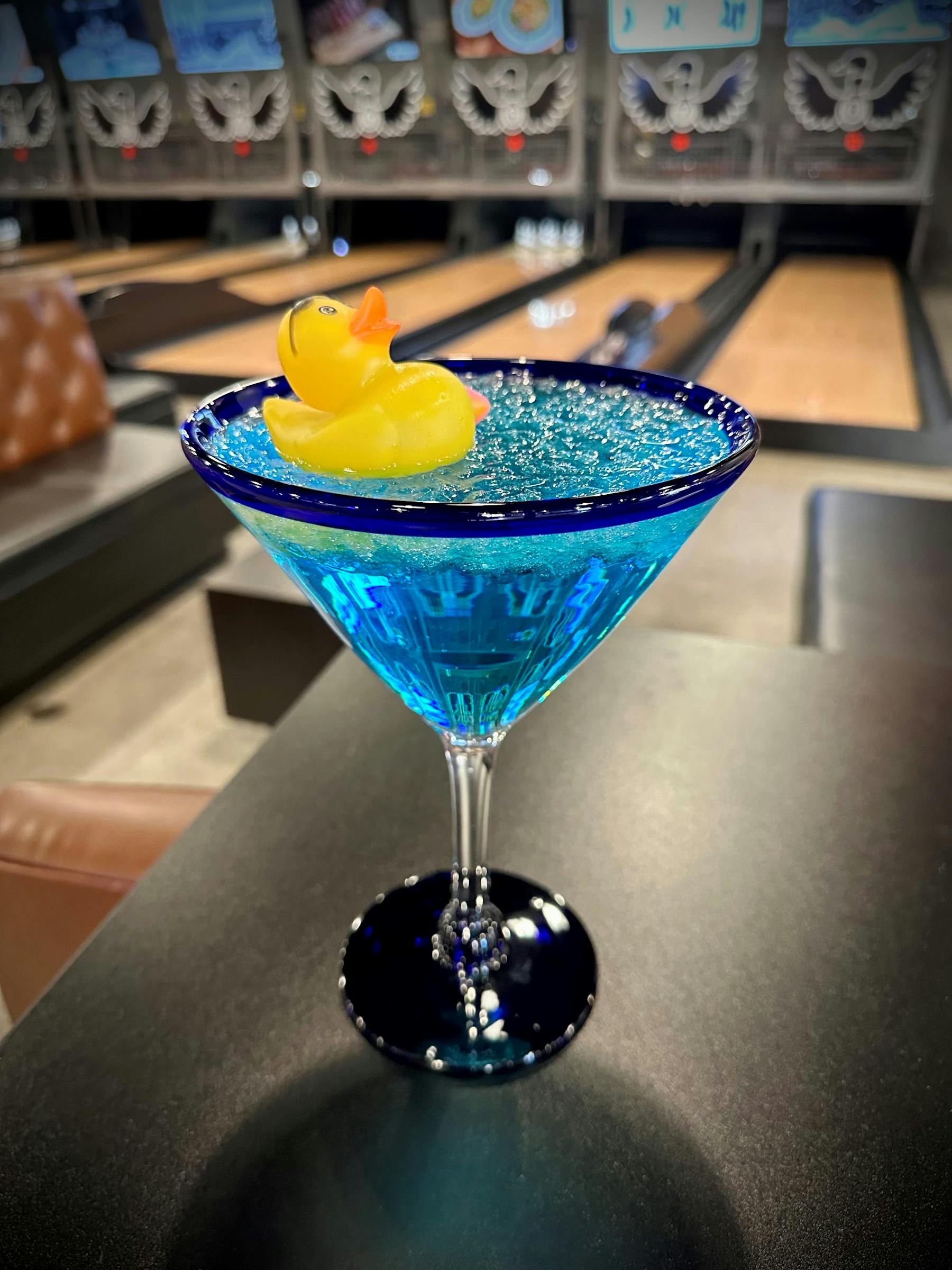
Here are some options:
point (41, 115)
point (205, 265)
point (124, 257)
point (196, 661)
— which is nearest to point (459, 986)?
point (196, 661)

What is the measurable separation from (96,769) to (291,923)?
123cm

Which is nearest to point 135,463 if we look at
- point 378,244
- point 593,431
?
point 593,431

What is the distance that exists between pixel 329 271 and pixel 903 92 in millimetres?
3217

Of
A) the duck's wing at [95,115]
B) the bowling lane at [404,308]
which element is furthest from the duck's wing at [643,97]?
the duck's wing at [95,115]

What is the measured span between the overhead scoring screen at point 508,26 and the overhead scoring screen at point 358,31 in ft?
1.03

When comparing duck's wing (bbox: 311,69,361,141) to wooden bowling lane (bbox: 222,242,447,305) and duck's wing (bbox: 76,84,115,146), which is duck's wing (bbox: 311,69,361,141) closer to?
wooden bowling lane (bbox: 222,242,447,305)

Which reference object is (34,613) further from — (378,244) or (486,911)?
(378,244)

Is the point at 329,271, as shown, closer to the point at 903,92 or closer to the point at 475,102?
the point at 475,102

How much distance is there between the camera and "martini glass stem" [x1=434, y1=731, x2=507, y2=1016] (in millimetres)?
425

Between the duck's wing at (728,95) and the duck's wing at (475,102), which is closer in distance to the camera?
the duck's wing at (728,95)

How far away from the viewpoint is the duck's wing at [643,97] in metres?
5.32

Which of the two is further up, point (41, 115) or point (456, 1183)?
point (41, 115)

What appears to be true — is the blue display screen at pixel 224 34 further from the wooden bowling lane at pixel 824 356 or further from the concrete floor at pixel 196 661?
the concrete floor at pixel 196 661

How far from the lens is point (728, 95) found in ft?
17.1
